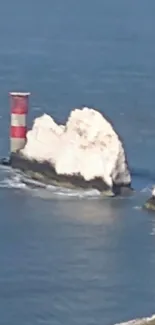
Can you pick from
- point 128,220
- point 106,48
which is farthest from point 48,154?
point 106,48

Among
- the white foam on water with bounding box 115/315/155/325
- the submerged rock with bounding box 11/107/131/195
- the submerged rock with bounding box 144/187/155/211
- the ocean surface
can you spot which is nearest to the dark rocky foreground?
the submerged rock with bounding box 11/107/131/195

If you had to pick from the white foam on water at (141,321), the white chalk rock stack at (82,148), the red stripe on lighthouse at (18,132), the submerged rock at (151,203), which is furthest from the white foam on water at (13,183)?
the white foam on water at (141,321)

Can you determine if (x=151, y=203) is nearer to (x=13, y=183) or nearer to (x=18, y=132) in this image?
(x=13, y=183)

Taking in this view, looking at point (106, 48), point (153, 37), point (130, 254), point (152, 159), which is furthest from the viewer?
point (153, 37)

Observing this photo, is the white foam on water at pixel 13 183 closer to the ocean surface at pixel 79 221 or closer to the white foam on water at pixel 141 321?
the ocean surface at pixel 79 221

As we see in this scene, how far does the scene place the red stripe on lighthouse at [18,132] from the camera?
3262cm

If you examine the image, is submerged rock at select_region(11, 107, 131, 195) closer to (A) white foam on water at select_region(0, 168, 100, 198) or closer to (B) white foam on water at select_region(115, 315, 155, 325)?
(A) white foam on water at select_region(0, 168, 100, 198)

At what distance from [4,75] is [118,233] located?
16.1 metres

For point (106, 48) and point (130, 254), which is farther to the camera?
point (106, 48)

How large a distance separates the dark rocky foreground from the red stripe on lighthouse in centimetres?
80

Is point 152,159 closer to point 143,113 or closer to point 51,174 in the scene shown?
point 51,174

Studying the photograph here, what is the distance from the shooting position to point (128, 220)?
1139 inches

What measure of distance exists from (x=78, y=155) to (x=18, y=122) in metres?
2.51

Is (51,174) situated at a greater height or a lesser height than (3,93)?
lesser
